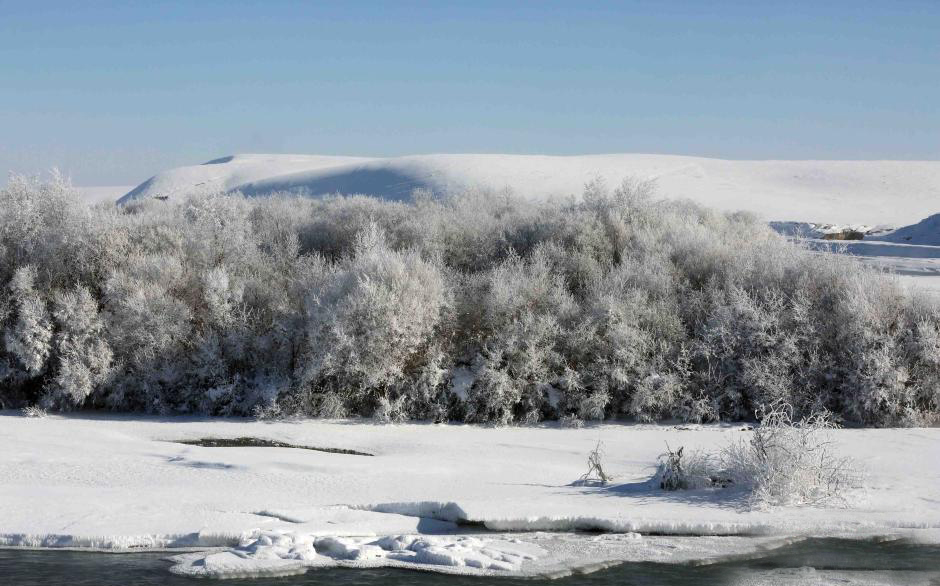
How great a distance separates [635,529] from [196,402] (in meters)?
9.59

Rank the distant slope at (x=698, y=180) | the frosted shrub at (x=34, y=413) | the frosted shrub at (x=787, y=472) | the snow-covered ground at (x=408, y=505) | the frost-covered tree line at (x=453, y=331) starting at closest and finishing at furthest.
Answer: the snow-covered ground at (x=408, y=505)
the frosted shrub at (x=787, y=472)
the frost-covered tree line at (x=453, y=331)
the frosted shrub at (x=34, y=413)
the distant slope at (x=698, y=180)

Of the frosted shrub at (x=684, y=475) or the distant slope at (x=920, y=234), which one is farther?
the distant slope at (x=920, y=234)

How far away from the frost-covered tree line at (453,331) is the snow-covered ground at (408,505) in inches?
85.2

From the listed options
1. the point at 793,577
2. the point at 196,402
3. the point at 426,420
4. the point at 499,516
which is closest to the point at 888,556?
the point at 793,577

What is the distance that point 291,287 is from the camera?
1827 cm

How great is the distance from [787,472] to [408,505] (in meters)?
4.01

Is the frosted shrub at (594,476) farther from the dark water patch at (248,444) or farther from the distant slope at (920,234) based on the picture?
the distant slope at (920,234)

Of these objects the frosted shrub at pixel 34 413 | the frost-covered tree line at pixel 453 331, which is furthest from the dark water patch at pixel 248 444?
the frosted shrub at pixel 34 413

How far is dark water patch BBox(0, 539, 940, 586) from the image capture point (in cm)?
846

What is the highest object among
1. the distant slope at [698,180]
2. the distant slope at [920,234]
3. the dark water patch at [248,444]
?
the distant slope at [698,180]

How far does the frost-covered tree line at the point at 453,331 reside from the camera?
16.2 metres

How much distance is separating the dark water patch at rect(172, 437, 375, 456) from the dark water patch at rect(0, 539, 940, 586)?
4.92m

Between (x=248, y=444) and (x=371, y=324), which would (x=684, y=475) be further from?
(x=371, y=324)

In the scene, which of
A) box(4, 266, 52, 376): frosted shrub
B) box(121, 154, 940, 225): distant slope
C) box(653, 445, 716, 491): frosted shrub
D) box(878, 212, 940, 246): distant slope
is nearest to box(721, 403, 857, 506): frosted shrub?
box(653, 445, 716, 491): frosted shrub
